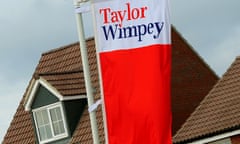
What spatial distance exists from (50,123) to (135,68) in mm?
20570

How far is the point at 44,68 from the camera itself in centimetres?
3875

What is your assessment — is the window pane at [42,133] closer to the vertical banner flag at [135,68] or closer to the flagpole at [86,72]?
the flagpole at [86,72]

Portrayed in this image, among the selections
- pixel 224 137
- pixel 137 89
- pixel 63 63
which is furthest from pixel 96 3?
pixel 63 63

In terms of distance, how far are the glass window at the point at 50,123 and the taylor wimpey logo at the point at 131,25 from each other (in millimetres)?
20480

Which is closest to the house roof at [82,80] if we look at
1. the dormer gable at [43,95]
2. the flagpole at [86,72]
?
the dormer gable at [43,95]

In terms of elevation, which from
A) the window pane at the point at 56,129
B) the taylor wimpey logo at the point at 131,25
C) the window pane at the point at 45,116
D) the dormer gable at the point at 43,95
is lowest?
the window pane at the point at 56,129

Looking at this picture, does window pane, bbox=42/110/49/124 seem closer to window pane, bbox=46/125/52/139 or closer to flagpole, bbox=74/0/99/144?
window pane, bbox=46/125/52/139

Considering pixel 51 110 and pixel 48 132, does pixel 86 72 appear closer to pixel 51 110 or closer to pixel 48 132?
pixel 51 110

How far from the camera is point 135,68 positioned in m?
13.8

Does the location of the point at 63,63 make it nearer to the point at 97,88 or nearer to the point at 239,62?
the point at 97,88

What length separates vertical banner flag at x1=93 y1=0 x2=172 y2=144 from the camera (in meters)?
13.6

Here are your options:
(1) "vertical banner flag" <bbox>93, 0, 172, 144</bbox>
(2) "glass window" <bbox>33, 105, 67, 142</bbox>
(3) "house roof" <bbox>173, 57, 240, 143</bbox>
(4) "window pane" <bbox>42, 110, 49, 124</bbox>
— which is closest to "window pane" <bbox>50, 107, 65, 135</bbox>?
(2) "glass window" <bbox>33, 105, 67, 142</bbox>

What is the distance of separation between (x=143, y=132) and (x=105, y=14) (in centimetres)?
202

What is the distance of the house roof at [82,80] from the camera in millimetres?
→ 34656
